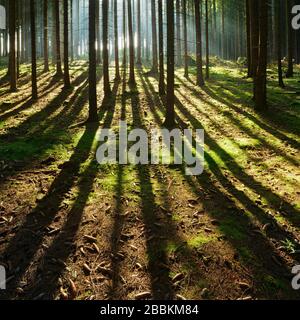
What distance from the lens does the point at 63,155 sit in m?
10.5

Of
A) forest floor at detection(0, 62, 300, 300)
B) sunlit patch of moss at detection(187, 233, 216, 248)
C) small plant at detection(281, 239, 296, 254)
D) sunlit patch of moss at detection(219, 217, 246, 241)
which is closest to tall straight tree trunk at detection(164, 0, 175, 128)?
forest floor at detection(0, 62, 300, 300)

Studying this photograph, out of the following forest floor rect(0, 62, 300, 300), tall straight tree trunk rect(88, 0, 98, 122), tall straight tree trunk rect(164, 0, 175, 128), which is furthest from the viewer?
tall straight tree trunk rect(88, 0, 98, 122)

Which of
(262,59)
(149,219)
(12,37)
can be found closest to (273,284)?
(149,219)

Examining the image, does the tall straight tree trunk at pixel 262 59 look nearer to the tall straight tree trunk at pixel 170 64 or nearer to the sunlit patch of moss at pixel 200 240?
→ the tall straight tree trunk at pixel 170 64

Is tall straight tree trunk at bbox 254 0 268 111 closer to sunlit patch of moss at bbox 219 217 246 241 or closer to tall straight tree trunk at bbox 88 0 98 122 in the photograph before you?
tall straight tree trunk at bbox 88 0 98 122

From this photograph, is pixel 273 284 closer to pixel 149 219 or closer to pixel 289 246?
pixel 289 246

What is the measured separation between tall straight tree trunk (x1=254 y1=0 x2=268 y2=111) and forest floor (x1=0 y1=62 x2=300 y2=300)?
Result: 1.84 m

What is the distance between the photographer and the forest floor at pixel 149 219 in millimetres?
5617

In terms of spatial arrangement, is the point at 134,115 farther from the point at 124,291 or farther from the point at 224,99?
the point at 124,291

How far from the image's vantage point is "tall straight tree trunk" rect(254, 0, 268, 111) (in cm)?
1435

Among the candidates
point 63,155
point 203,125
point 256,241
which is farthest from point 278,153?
point 63,155

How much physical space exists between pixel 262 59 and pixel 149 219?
1012cm

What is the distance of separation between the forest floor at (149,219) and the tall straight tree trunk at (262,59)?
184 centimetres
